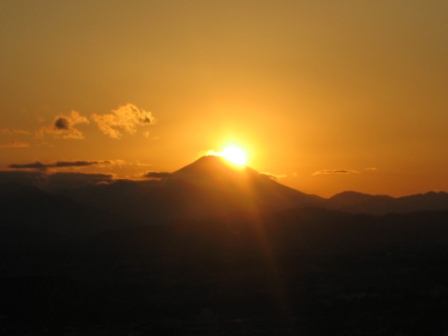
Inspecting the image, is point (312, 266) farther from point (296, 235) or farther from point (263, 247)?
point (296, 235)

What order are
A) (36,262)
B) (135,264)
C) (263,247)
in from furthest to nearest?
1. (263,247)
2. (36,262)
3. (135,264)

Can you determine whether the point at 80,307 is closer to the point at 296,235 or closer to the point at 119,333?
the point at 119,333

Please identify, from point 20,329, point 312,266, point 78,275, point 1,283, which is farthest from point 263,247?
point 20,329

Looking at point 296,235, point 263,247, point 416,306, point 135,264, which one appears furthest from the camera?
point 296,235

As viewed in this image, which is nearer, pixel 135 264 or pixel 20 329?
pixel 20 329

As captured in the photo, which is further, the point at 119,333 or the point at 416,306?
the point at 416,306

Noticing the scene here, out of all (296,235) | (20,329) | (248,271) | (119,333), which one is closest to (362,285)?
(248,271)
